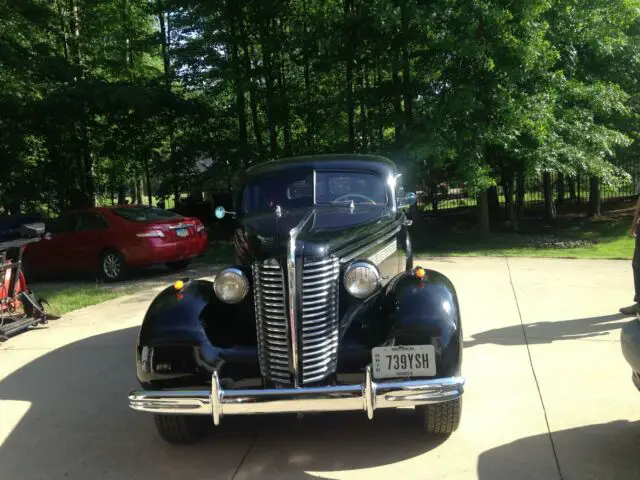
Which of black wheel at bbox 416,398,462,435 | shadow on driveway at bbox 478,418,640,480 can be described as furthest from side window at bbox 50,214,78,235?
shadow on driveway at bbox 478,418,640,480

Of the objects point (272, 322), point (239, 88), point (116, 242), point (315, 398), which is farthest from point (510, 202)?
point (315, 398)

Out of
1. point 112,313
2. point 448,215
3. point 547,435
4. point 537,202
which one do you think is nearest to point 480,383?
point 547,435

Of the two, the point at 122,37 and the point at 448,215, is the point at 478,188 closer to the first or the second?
the point at 448,215

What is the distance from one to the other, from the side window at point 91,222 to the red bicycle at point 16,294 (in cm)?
378

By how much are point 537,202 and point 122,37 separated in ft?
57.9

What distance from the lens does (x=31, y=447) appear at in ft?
13.4

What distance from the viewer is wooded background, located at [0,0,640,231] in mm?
12680

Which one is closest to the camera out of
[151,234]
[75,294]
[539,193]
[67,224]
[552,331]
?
[552,331]

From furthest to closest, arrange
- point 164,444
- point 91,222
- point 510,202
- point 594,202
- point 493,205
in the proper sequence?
1. point 493,205
2. point 594,202
3. point 510,202
4. point 91,222
5. point 164,444

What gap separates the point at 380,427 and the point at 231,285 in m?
1.47

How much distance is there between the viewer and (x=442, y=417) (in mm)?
3740

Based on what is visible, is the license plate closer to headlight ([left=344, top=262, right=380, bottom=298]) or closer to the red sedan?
headlight ([left=344, top=262, right=380, bottom=298])

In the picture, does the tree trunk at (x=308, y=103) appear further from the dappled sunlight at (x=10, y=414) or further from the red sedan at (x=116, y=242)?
the dappled sunlight at (x=10, y=414)

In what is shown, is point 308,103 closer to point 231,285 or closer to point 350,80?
point 350,80
